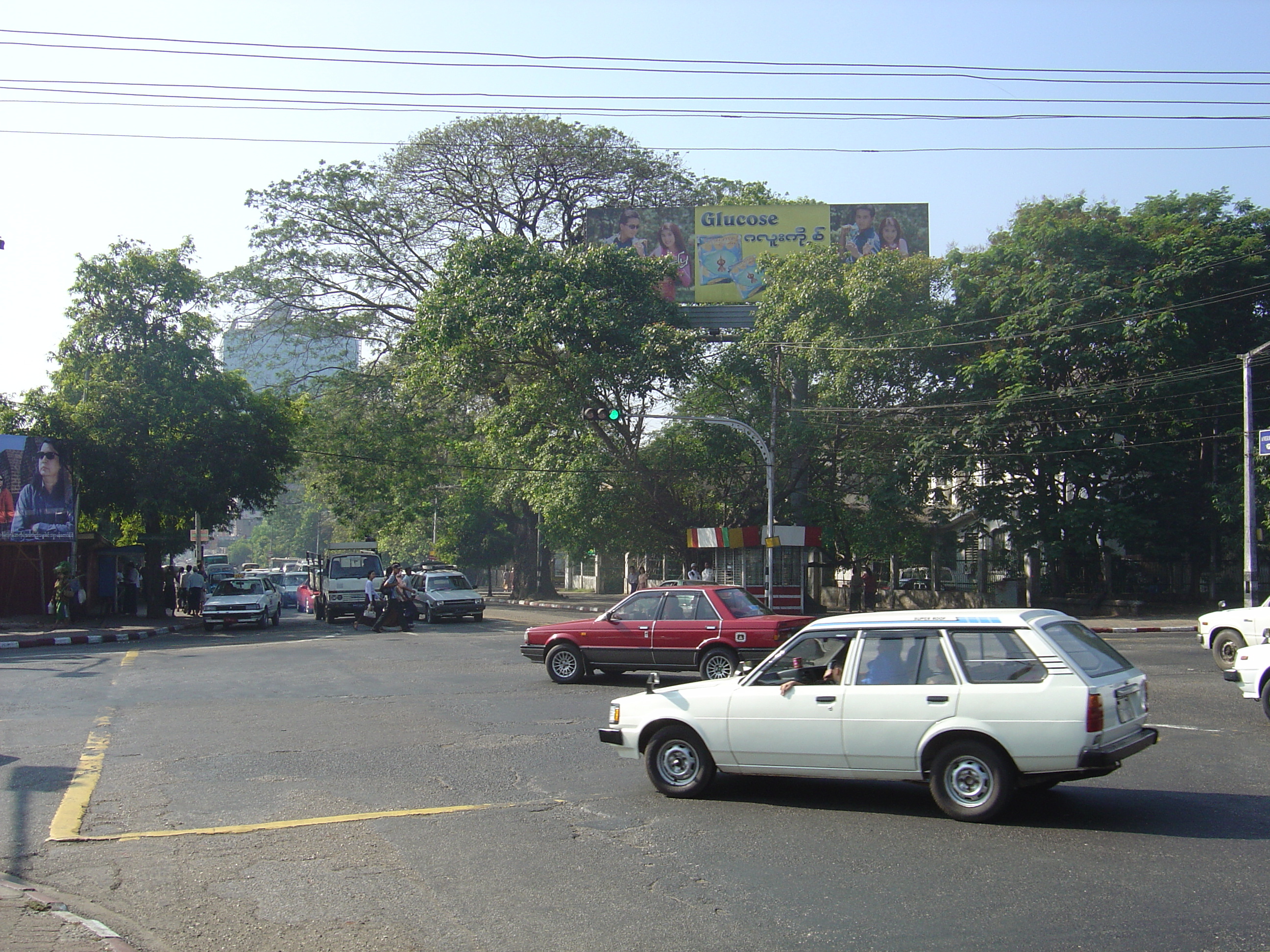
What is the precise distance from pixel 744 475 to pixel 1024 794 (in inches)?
1159

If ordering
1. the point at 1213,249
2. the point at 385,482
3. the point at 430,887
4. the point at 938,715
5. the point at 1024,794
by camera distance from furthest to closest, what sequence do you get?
the point at 385,482 → the point at 1213,249 → the point at 1024,794 → the point at 938,715 → the point at 430,887

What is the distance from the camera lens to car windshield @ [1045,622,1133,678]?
7527mm

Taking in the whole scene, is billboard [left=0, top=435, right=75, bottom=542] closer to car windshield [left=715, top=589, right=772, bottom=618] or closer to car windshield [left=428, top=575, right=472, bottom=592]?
car windshield [left=428, top=575, right=472, bottom=592]

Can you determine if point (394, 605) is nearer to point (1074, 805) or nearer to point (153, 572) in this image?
point (153, 572)

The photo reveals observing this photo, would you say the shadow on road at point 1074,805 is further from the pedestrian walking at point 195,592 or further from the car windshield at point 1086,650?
the pedestrian walking at point 195,592

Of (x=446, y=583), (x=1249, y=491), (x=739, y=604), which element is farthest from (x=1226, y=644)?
(x=446, y=583)

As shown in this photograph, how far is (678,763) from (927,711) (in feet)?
7.11

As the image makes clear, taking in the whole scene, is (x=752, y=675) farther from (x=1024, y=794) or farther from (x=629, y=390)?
(x=629, y=390)

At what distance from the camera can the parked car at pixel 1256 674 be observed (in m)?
11.5

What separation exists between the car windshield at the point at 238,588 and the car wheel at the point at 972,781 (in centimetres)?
2826

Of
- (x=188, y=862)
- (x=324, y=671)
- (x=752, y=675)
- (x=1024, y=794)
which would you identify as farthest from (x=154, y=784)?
(x=324, y=671)

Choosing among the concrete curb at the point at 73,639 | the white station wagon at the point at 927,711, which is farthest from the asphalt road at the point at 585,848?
the concrete curb at the point at 73,639

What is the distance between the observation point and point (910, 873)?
20.8 feet

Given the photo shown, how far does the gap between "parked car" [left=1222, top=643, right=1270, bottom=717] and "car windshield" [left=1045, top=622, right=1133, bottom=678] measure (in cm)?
455
